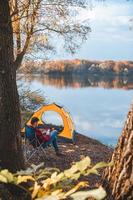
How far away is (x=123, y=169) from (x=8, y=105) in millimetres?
3408

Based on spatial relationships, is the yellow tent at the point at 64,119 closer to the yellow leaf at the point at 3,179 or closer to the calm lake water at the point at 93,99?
the yellow leaf at the point at 3,179

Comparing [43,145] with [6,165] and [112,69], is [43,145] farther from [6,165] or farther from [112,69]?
[112,69]

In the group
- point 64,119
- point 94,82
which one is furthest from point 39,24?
point 94,82

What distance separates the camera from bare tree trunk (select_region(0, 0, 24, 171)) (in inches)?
247

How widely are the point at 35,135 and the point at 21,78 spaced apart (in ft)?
52.0

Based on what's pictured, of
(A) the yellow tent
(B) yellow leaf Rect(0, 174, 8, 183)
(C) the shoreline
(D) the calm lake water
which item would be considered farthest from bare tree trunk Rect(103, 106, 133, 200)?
(D) the calm lake water

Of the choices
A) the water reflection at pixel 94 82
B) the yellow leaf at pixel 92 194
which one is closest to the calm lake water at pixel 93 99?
the water reflection at pixel 94 82

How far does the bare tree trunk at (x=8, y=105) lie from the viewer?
628cm

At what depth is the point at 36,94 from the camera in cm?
2798

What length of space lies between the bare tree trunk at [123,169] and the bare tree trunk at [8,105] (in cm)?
327

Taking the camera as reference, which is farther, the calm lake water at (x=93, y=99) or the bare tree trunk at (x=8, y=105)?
the calm lake water at (x=93, y=99)

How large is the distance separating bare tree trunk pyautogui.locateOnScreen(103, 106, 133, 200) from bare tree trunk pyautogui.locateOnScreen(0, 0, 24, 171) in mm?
3269

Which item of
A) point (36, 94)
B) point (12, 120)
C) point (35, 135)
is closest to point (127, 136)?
point (12, 120)

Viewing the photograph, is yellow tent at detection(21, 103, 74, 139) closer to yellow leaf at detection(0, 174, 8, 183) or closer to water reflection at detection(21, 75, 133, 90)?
yellow leaf at detection(0, 174, 8, 183)
